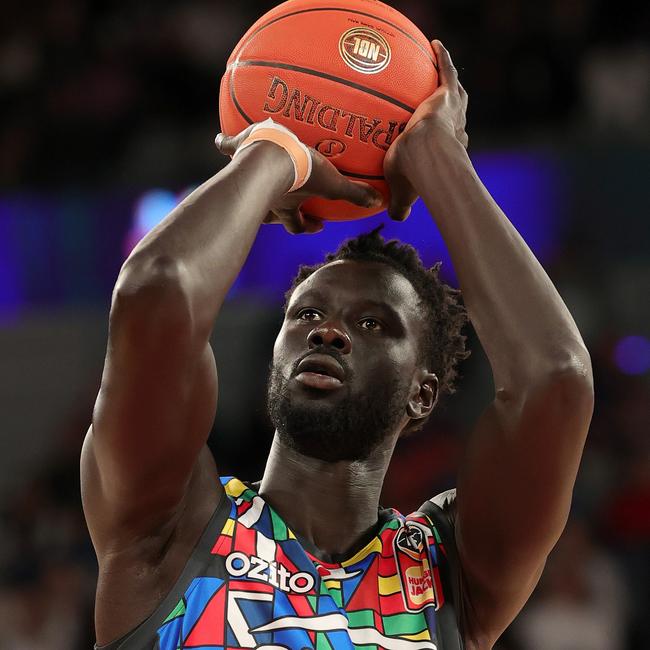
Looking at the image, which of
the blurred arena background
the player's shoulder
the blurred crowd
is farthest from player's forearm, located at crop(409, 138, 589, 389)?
the blurred crowd

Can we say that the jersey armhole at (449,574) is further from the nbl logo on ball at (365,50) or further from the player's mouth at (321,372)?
the nbl logo on ball at (365,50)

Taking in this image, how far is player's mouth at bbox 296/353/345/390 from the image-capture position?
9.31 ft

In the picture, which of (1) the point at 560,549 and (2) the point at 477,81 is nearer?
(1) the point at 560,549

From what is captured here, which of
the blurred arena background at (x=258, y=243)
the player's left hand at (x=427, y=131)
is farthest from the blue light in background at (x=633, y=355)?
the player's left hand at (x=427, y=131)

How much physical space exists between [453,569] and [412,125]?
1165mm

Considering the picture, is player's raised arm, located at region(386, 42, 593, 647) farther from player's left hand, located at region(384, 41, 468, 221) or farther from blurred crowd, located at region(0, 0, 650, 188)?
blurred crowd, located at region(0, 0, 650, 188)

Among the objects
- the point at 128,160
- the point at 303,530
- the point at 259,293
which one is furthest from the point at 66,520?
the point at 303,530

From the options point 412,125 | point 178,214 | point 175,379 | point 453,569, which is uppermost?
point 412,125

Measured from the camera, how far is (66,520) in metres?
7.13

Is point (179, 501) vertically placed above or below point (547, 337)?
below

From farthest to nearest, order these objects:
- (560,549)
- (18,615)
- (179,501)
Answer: (18,615), (560,549), (179,501)

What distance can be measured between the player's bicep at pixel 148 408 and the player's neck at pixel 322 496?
19.7 inches

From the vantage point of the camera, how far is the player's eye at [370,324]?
2.98 meters

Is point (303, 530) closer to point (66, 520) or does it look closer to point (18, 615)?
point (18, 615)
